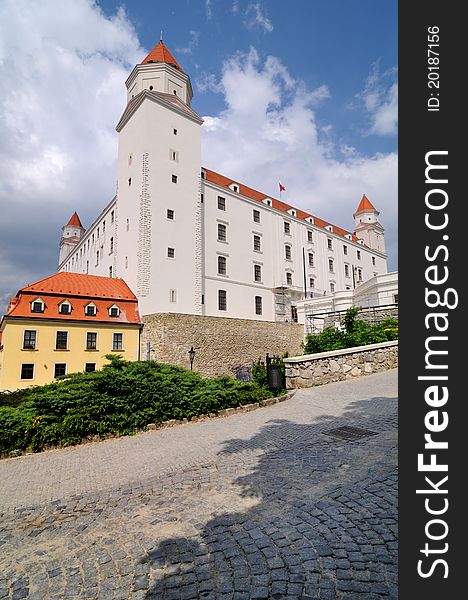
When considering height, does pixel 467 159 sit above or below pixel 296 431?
above

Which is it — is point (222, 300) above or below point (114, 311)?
above

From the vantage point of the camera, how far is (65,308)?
2591cm

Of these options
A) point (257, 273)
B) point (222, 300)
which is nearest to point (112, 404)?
point (222, 300)

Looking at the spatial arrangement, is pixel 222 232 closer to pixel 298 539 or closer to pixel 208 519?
pixel 208 519

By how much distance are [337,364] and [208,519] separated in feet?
35.9

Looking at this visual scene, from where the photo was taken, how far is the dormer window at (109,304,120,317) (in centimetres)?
2752

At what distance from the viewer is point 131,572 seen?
3.15 m

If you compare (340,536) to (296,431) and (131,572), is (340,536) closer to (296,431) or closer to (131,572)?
(131,572)

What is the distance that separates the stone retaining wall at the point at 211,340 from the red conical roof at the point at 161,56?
2674cm

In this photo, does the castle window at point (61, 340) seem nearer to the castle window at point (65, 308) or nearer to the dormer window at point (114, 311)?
the castle window at point (65, 308)

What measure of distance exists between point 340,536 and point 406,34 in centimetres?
434

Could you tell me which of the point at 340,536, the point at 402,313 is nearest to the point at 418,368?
the point at 402,313

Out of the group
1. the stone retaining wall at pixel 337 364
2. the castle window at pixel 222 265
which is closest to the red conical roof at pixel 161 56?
the castle window at pixel 222 265

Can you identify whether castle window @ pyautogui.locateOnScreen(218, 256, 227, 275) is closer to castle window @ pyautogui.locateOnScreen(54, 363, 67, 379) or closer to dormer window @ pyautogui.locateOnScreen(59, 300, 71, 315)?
dormer window @ pyautogui.locateOnScreen(59, 300, 71, 315)
